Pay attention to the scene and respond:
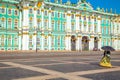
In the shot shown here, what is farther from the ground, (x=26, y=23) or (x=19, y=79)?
(x=26, y=23)

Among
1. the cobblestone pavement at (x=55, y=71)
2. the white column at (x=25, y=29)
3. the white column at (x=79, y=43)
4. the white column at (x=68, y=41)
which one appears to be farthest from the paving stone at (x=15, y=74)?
the white column at (x=79, y=43)

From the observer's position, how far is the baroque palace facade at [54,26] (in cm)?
5547

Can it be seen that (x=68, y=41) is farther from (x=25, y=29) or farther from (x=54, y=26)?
(x=25, y=29)

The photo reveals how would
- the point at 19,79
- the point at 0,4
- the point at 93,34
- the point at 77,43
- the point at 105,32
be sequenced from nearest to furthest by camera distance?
the point at 19,79 → the point at 0,4 → the point at 77,43 → the point at 93,34 → the point at 105,32

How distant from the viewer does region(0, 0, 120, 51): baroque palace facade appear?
5547cm

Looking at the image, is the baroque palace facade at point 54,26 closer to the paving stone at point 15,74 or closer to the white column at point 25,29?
the white column at point 25,29

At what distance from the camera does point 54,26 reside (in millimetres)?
63156

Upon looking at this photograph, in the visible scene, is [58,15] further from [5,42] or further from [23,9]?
[5,42]

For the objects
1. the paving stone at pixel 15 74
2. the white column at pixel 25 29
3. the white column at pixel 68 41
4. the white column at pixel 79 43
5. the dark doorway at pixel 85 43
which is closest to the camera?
the paving stone at pixel 15 74

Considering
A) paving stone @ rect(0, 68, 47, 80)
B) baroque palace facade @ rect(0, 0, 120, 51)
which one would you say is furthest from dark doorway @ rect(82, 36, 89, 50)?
paving stone @ rect(0, 68, 47, 80)

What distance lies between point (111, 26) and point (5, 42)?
4179cm

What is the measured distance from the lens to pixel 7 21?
5497 cm

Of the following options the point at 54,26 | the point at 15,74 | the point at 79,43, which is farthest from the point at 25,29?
the point at 15,74

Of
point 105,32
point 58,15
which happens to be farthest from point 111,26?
point 58,15
